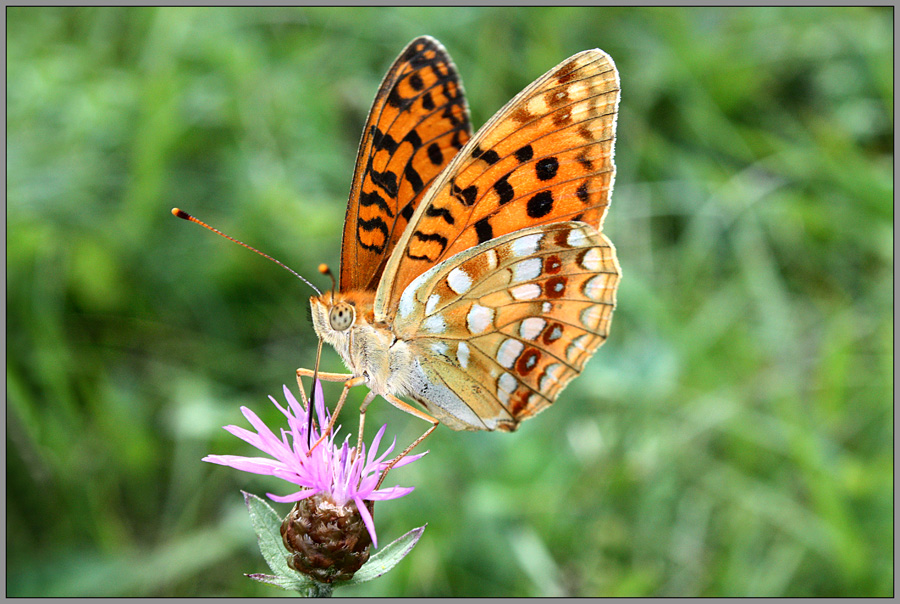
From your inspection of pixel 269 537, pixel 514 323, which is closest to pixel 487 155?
pixel 514 323

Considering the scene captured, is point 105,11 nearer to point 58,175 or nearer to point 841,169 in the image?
point 58,175

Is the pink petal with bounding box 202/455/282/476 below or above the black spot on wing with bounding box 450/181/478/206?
below

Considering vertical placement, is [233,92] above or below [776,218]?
above

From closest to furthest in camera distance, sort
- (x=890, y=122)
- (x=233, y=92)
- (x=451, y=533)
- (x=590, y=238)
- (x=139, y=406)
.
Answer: (x=590, y=238)
(x=451, y=533)
(x=139, y=406)
(x=233, y=92)
(x=890, y=122)

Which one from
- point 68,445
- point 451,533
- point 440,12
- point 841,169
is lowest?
point 451,533

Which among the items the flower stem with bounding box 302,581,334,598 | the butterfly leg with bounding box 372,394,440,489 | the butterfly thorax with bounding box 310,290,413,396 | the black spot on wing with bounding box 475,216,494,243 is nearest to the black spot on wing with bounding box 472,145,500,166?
the black spot on wing with bounding box 475,216,494,243

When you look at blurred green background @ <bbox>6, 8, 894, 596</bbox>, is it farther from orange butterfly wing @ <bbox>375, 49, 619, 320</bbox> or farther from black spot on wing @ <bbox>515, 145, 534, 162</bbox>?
black spot on wing @ <bbox>515, 145, 534, 162</bbox>

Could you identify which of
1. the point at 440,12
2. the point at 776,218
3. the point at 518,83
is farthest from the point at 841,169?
the point at 440,12
